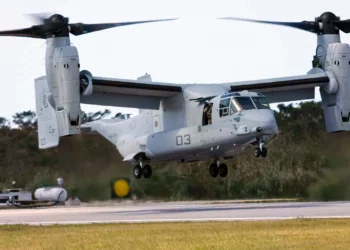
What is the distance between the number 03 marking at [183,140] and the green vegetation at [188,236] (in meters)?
10.9

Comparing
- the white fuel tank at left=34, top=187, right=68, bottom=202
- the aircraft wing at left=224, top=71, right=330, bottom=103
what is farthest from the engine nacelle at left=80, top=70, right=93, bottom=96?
the white fuel tank at left=34, top=187, right=68, bottom=202

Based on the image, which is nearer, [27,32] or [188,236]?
[188,236]

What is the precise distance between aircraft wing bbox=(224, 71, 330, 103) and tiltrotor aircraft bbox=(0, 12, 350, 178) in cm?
5

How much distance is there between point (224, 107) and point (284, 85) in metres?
7.36

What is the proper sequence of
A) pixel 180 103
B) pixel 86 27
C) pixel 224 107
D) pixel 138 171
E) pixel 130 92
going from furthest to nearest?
pixel 130 92 → pixel 138 171 → pixel 180 103 → pixel 86 27 → pixel 224 107

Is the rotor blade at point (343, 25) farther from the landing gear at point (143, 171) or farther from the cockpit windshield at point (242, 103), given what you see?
the landing gear at point (143, 171)

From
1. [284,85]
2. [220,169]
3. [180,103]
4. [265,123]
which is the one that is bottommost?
[220,169]

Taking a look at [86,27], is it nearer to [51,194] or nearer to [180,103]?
[180,103]

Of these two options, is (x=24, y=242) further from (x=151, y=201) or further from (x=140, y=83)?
(x=151, y=201)

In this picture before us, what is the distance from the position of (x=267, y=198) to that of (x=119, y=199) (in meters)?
7.60

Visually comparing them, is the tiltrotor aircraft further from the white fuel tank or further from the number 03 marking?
the white fuel tank

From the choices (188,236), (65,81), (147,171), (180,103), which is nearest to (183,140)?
(180,103)

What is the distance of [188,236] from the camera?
78.7 feet

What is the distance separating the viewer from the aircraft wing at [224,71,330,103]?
140ft
